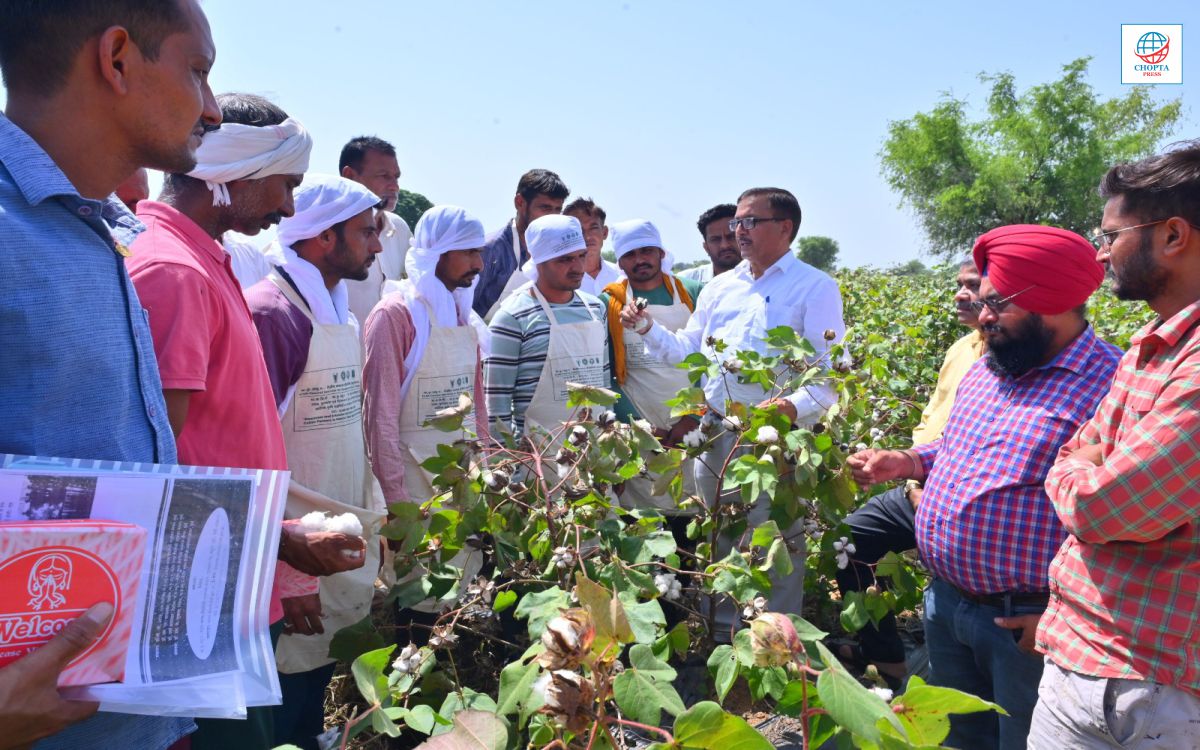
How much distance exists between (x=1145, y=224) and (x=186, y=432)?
195 cm

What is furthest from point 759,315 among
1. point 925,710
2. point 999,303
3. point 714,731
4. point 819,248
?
point 819,248

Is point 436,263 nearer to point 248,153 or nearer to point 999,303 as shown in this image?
point 248,153

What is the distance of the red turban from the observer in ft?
7.24

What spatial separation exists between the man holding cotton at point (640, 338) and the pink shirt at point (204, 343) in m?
1.89

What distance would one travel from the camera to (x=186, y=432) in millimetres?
1703

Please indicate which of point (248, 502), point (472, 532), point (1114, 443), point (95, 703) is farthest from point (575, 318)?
point (95, 703)

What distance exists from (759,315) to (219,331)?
8.75 ft

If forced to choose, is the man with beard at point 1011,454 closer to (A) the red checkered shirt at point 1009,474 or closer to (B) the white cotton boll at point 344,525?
(A) the red checkered shirt at point 1009,474

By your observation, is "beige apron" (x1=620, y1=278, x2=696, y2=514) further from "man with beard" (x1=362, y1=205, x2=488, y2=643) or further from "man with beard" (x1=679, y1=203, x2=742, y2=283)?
"man with beard" (x1=679, y1=203, x2=742, y2=283)

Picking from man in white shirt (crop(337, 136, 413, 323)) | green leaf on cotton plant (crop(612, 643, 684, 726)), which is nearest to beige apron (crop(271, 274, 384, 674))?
green leaf on cotton plant (crop(612, 643, 684, 726))

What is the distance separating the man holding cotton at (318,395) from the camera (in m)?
2.45

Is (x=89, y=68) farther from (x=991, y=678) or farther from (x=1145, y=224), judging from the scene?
(x=991, y=678)

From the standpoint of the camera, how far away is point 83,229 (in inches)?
47.2

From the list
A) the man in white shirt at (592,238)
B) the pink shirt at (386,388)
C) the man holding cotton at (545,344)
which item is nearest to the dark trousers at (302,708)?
the pink shirt at (386,388)
